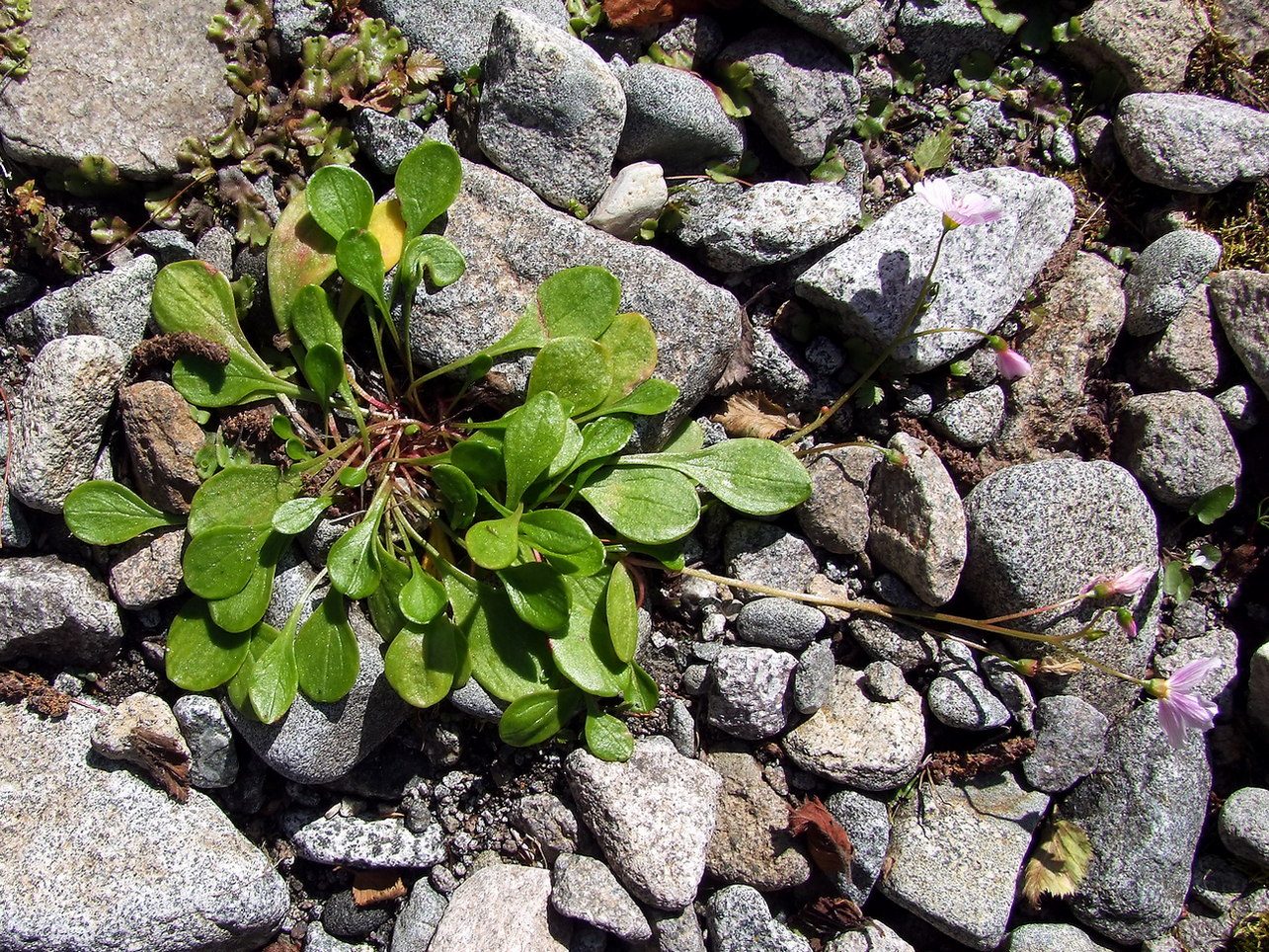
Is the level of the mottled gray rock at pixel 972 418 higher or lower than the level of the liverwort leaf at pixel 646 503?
higher

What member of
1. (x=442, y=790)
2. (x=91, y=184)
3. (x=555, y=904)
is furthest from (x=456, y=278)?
(x=555, y=904)

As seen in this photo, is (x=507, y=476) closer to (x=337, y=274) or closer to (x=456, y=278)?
(x=456, y=278)

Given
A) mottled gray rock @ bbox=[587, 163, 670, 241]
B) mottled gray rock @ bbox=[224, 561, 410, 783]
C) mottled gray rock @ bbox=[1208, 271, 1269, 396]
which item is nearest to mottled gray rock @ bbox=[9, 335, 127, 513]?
mottled gray rock @ bbox=[224, 561, 410, 783]

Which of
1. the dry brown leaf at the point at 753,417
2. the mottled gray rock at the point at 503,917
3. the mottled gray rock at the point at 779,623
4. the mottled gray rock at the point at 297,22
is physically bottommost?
the mottled gray rock at the point at 503,917

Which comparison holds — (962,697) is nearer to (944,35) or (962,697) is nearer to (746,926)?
(746,926)

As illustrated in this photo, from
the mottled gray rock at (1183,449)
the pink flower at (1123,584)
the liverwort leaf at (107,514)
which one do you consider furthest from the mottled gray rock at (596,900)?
the mottled gray rock at (1183,449)

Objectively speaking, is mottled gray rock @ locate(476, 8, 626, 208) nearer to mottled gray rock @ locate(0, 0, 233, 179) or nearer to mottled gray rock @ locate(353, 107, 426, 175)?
mottled gray rock @ locate(353, 107, 426, 175)

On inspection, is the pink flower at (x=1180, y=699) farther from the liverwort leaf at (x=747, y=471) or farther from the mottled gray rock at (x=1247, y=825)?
the liverwort leaf at (x=747, y=471)

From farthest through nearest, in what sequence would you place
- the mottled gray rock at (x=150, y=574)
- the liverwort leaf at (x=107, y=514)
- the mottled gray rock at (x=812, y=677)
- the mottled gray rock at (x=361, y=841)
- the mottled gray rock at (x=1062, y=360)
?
the mottled gray rock at (x=1062, y=360) → the mottled gray rock at (x=812, y=677) → the mottled gray rock at (x=361, y=841) → the mottled gray rock at (x=150, y=574) → the liverwort leaf at (x=107, y=514)
